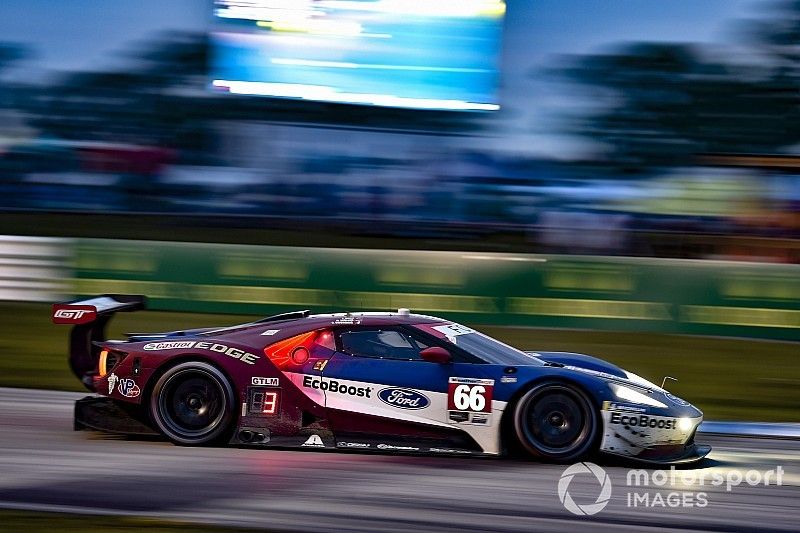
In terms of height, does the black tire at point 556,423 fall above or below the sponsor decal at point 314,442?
above

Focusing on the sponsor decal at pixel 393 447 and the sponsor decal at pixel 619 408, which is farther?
the sponsor decal at pixel 393 447

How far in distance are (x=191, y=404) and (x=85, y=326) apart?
1107 millimetres

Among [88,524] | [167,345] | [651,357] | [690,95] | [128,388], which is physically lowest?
[651,357]

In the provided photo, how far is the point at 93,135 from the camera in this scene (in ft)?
60.4

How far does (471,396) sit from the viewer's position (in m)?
6.60

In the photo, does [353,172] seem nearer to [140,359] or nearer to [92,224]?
[92,224]

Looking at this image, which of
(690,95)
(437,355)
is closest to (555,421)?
(437,355)

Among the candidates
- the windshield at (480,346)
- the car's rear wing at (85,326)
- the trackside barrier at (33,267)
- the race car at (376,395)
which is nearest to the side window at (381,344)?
the race car at (376,395)

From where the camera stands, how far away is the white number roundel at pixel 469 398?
259 inches

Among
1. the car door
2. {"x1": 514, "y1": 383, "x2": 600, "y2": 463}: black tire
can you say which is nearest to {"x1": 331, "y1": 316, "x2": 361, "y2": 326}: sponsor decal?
the car door

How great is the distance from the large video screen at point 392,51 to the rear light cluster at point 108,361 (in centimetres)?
1082

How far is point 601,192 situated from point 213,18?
737 centimetres

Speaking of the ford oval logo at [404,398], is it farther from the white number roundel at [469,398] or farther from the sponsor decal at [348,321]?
the sponsor decal at [348,321]

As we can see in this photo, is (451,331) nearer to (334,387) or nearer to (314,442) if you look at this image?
(334,387)
